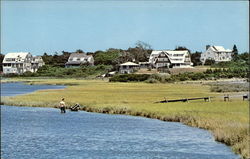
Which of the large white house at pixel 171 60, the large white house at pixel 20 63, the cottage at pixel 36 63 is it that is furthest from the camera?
the cottage at pixel 36 63

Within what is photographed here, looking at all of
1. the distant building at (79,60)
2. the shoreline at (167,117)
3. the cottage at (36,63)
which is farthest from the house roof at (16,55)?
the shoreline at (167,117)

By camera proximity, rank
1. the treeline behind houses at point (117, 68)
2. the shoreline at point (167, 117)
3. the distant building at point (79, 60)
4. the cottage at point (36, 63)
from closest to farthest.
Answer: the shoreline at point (167, 117) < the treeline behind houses at point (117, 68) < the distant building at point (79, 60) < the cottage at point (36, 63)

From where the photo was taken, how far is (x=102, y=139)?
38.3 metres

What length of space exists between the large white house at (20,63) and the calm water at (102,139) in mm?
138172

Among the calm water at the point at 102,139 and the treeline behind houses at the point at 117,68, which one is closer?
the calm water at the point at 102,139

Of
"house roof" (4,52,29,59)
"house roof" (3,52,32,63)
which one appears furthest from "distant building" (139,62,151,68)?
"house roof" (4,52,29,59)

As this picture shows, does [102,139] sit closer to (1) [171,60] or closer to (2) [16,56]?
(1) [171,60]

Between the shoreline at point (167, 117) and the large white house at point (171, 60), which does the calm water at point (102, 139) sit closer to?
the shoreline at point (167, 117)

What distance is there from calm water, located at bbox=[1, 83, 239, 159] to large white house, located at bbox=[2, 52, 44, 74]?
13817cm

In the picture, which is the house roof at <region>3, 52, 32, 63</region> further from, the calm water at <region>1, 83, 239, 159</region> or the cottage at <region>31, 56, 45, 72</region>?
the calm water at <region>1, 83, 239, 159</region>

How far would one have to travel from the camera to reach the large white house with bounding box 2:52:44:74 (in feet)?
622

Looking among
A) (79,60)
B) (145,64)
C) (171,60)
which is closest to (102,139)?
(171,60)

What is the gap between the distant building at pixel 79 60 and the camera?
191 meters

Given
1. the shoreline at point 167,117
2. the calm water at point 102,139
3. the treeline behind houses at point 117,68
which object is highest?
the treeline behind houses at point 117,68
